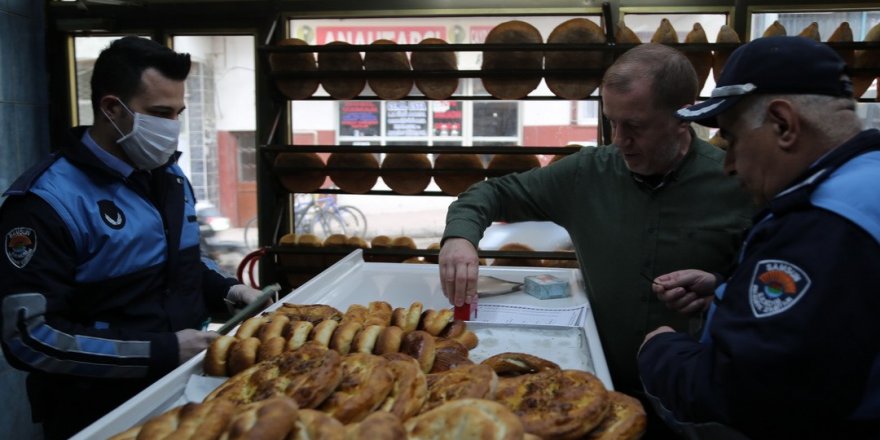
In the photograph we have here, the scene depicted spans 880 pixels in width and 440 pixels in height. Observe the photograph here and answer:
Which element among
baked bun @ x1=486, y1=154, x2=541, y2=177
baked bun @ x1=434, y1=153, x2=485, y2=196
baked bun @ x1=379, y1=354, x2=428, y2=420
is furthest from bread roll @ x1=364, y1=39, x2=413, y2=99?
baked bun @ x1=379, y1=354, x2=428, y2=420

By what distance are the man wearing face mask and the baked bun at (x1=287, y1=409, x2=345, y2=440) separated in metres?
0.77

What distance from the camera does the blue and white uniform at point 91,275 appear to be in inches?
64.4

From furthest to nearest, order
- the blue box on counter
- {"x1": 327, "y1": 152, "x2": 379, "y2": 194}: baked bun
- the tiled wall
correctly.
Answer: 1. {"x1": 327, "y1": 152, "x2": 379, "y2": 194}: baked bun
2. the tiled wall
3. the blue box on counter

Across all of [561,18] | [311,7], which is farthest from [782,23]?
[311,7]

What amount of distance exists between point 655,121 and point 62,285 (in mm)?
1742

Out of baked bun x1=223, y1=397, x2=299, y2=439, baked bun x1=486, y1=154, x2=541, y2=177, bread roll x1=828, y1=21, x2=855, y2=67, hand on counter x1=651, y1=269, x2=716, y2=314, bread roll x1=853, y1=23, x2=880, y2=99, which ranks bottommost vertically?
baked bun x1=223, y1=397, x2=299, y2=439

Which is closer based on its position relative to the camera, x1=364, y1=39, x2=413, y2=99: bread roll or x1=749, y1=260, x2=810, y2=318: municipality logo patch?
x1=749, y1=260, x2=810, y2=318: municipality logo patch

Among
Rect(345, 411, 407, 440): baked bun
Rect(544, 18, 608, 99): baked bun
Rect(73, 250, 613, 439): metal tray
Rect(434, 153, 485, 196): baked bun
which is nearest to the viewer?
Rect(345, 411, 407, 440): baked bun

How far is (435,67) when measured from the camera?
3.70m

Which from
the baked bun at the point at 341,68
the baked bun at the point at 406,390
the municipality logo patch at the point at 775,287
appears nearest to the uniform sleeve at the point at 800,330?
the municipality logo patch at the point at 775,287

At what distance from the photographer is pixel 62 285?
168 centimetres

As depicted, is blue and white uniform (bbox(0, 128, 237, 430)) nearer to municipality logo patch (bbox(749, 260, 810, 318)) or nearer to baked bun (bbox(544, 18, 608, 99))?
municipality logo patch (bbox(749, 260, 810, 318))

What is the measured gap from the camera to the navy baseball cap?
1150 mm

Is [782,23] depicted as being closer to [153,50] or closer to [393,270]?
[393,270]
